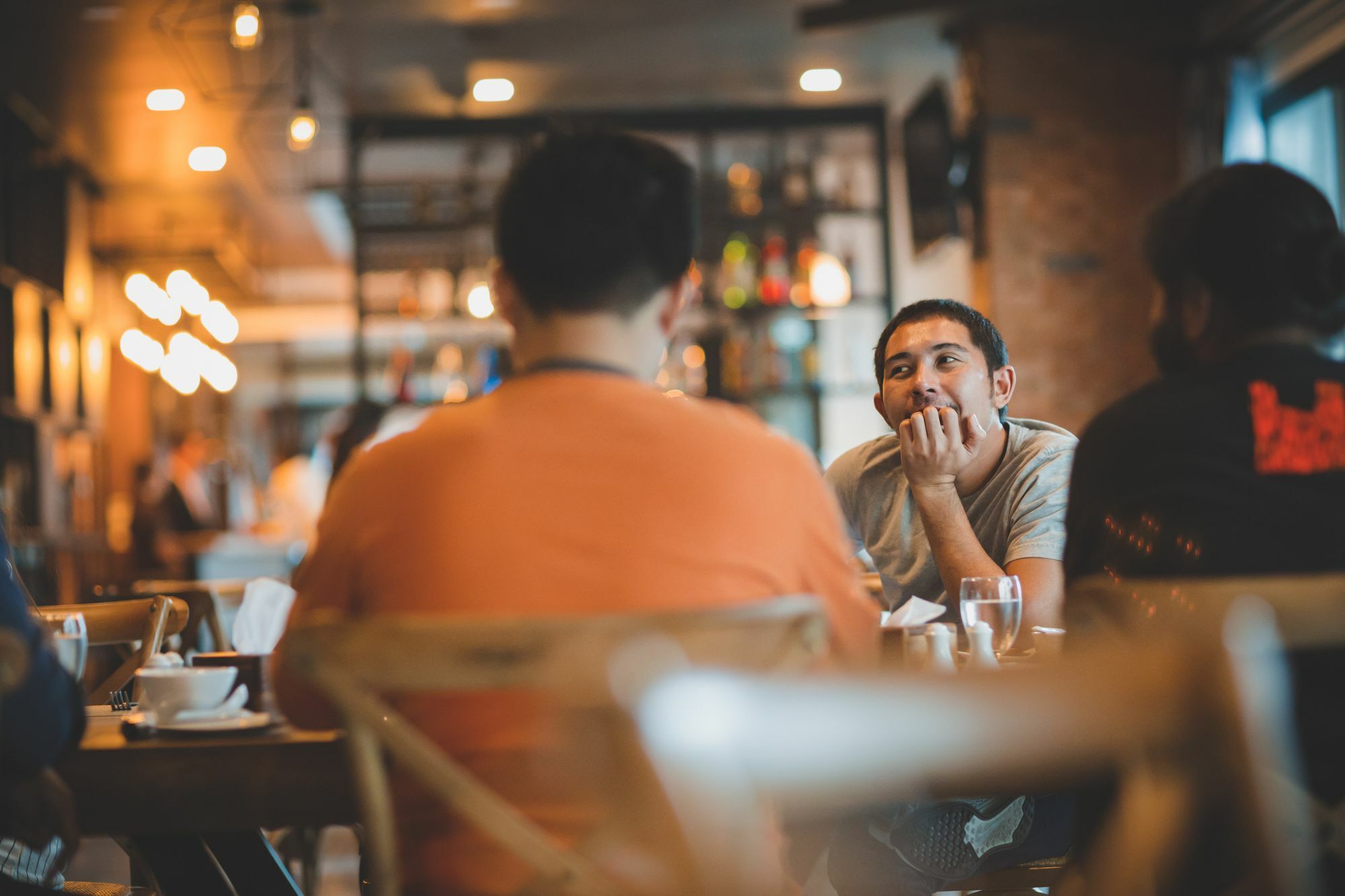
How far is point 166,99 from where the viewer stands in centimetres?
612

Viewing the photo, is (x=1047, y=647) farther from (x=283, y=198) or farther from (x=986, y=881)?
(x=283, y=198)

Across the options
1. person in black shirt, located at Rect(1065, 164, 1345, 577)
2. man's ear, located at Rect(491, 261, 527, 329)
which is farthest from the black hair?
person in black shirt, located at Rect(1065, 164, 1345, 577)

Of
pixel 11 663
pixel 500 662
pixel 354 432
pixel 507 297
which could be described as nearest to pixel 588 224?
pixel 507 297

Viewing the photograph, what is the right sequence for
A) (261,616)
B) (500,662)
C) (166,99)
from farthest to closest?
(166,99) < (261,616) < (500,662)

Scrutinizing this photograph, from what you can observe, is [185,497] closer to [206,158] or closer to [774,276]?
[206,158]

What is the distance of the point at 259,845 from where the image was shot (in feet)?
5.89

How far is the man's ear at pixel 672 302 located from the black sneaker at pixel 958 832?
3.43 ft

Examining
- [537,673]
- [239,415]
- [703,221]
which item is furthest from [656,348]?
[239,415]

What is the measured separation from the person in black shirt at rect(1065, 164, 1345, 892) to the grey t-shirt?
691mm

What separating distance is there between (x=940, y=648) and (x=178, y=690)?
89 cm

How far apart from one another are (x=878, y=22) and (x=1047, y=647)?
14.3ft

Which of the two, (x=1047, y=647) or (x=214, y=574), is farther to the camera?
(x=214, y=574)

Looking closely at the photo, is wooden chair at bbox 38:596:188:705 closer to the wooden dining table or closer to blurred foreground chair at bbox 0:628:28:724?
the wooden dining table

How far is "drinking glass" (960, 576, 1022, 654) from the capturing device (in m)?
1.75
